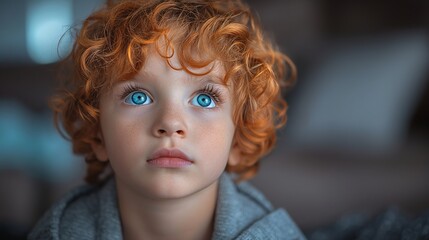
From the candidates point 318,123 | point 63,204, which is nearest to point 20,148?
point 318,123

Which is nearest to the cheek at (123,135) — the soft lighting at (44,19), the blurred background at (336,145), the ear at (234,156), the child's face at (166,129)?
the child's face at (166,129)

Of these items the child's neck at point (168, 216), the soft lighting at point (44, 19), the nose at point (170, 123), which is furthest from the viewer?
the soft lighting at point (44, 19)

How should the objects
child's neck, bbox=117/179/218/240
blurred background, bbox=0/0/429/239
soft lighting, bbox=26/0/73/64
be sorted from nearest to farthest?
child's neck, bbox=117/179/218/240
blurred background, bbox=0/0/429/239
soft lighting, bbox=26/0/73/64

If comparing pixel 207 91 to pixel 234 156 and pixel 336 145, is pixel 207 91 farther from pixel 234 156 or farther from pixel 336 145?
pixel 336 145

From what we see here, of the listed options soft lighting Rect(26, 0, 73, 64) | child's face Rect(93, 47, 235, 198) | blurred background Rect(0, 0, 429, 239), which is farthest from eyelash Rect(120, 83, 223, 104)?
soft lighting Rect(26, 0, 73, 64)

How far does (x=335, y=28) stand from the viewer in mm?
2959

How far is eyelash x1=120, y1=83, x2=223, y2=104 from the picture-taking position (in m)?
0.85

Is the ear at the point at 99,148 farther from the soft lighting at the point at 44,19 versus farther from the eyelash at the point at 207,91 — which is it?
the soft lighting at the point at 44,19

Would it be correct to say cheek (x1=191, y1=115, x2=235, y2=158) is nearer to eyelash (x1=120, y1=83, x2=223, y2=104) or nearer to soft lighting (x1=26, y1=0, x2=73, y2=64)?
eyelash (x1=120, y1=83, x2=223, y2=104)

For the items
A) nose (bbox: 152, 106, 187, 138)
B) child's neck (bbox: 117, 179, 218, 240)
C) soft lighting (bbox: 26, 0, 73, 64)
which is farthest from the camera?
soft lighting (bbox: 26, 0, 73, 64)

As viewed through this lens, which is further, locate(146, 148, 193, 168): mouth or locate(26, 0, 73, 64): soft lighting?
locate(26, 0, 73, 64): soft lighting

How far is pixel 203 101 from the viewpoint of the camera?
33.5 inches

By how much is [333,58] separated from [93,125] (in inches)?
46.9

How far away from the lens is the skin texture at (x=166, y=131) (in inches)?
32.3
